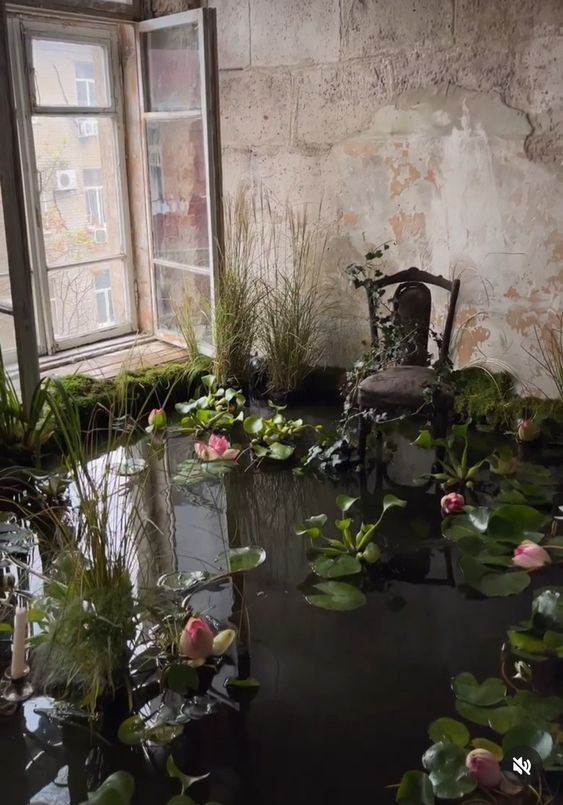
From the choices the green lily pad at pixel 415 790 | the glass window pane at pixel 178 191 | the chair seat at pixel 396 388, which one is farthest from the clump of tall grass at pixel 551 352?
the green lily pad at pixel 415 790

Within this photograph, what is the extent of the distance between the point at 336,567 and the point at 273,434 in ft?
3.96

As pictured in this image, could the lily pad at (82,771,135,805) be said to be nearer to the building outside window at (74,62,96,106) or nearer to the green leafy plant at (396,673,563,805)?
the green leafy plant at (396,673,563,805)

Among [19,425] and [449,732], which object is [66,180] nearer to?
[19,425]

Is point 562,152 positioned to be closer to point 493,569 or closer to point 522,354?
point 522,354

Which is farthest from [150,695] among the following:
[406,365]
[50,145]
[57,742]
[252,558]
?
[50,145]

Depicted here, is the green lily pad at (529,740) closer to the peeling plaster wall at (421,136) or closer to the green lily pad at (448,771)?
the green lily pad at (448,771)

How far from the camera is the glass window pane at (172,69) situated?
420cm

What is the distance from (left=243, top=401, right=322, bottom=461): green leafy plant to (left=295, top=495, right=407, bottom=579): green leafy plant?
25.4 inches

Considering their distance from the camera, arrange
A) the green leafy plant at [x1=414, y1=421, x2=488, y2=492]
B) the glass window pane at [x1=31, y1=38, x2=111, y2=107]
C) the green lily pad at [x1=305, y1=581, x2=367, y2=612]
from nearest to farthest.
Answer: the green lily pad at [x1=305, y1=581, x2=367, y2=612]
the green leafy plant at [x1=414, y1=421, x2=488, y2=492]
the glass window pane at [x1=31, y1=38, x2=111, y2=107]

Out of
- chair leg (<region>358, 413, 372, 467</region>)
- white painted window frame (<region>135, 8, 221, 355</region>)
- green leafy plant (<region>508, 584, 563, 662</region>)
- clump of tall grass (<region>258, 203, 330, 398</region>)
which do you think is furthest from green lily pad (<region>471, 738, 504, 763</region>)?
white painted window frame (<region>135, 8, 221, 355</region>)

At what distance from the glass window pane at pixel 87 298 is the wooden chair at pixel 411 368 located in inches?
76.9

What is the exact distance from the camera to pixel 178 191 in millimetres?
4570

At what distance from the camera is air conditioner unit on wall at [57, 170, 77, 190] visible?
15.1 ft

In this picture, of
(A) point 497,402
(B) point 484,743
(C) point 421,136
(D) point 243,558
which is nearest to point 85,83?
(C) point 421,136
